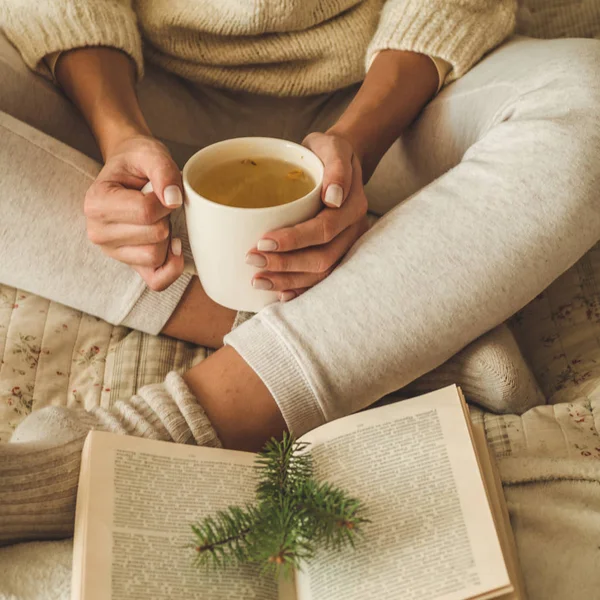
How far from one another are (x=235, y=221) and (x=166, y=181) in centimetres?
8

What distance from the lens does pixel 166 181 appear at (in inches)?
22.3

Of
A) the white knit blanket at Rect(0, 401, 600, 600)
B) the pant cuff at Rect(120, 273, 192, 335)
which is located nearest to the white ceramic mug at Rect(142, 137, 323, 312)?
the pant cuff at Rect(120, 273, 192, 335)

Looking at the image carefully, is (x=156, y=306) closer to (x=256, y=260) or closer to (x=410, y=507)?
(x=256, y=260)

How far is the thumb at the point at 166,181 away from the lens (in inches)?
22.0

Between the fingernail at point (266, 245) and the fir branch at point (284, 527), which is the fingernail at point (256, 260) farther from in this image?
the fir branch at point (284, 527)

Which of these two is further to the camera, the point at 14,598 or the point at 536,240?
the point at 536,240

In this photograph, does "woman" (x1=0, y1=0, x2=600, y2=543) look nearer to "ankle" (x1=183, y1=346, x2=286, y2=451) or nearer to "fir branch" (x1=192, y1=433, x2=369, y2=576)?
"ankle" (x1=183, y1=346, x2=286, y2=451)

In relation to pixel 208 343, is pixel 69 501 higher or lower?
lower

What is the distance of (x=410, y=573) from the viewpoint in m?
0.48

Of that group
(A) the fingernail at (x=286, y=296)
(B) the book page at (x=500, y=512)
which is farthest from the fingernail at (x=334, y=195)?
(B) the book page at (x=500, y=512)

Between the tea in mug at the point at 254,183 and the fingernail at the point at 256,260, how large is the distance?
0.04m

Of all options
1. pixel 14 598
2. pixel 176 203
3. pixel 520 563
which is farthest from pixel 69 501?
pixel 520 563

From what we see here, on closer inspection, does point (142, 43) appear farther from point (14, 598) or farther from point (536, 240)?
point (14, 598)

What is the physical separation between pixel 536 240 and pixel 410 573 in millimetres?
317
